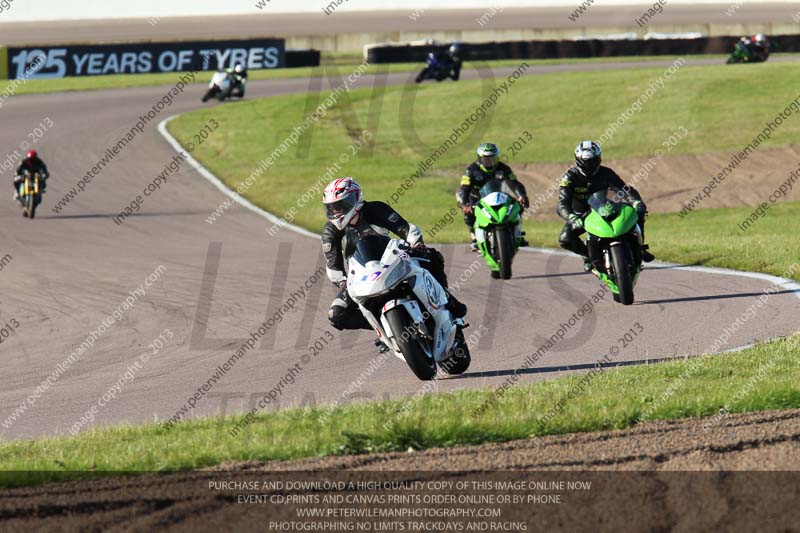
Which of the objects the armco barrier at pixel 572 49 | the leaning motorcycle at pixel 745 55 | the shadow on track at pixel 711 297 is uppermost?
the shadow on track at pixel 711 297

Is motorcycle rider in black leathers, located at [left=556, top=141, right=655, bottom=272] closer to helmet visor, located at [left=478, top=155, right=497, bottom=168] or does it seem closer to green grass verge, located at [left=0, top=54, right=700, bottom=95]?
helmet visor, located at [left=478, top=155, right=497, bottom=168]

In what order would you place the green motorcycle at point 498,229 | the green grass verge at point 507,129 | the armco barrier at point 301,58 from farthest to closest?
1. the armco barrier at point 301,58
2. the green grass verge at point 507,129
3. the green motorcycle at point 498,229

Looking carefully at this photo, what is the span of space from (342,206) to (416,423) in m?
2.98

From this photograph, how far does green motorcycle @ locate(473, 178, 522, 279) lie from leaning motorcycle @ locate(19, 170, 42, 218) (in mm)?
12878

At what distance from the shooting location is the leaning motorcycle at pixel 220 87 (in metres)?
43.4

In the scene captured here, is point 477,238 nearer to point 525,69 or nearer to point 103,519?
point 103,519

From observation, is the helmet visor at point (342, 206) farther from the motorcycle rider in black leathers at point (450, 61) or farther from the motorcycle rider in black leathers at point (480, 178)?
the motorcycle rider in black leathers at point (450, 61)

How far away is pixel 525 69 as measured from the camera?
160ft

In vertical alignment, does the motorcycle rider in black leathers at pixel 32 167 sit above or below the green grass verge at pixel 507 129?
above

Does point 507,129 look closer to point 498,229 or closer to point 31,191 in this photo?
point 31,191

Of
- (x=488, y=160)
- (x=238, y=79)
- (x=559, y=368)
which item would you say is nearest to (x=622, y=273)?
(x=559, y=368)

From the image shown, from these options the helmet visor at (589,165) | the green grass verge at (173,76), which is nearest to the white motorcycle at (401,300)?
the helmet visor at (589,165)

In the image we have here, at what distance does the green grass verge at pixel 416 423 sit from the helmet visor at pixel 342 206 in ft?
6.78

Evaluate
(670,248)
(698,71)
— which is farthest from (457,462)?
(698,71)
